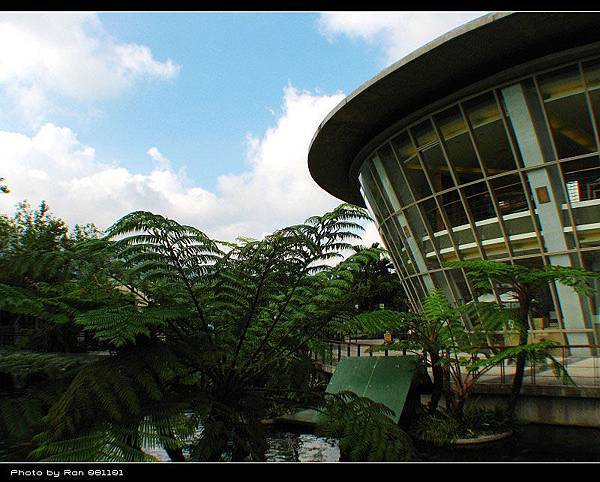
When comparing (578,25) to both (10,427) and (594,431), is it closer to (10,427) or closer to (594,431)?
(594,431)

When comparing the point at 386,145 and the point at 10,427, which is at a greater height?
the point at 386,145

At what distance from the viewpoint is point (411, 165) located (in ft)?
46.9

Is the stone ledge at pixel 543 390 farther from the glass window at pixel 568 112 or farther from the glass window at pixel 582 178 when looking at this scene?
the glass window at pixel 568 112

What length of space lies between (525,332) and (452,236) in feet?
24.8

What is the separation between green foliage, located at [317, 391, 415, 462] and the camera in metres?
3.57

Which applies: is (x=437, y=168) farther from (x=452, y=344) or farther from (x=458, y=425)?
(x=458, y=425)

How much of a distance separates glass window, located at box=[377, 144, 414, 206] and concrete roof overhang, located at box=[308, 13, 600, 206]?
52 centimetres

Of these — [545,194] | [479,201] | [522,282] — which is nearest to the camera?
[522,282]

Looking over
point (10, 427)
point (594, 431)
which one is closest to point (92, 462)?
point (10, 427)

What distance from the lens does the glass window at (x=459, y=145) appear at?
12.7 meters

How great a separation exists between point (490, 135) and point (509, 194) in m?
1.67

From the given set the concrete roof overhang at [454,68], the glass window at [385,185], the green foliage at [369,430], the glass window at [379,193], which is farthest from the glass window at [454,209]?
the green foliage at [369,430]

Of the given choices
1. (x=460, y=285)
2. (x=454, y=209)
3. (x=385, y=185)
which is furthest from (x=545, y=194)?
(x=385, y=185)

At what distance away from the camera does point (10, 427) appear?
2.85 metres
